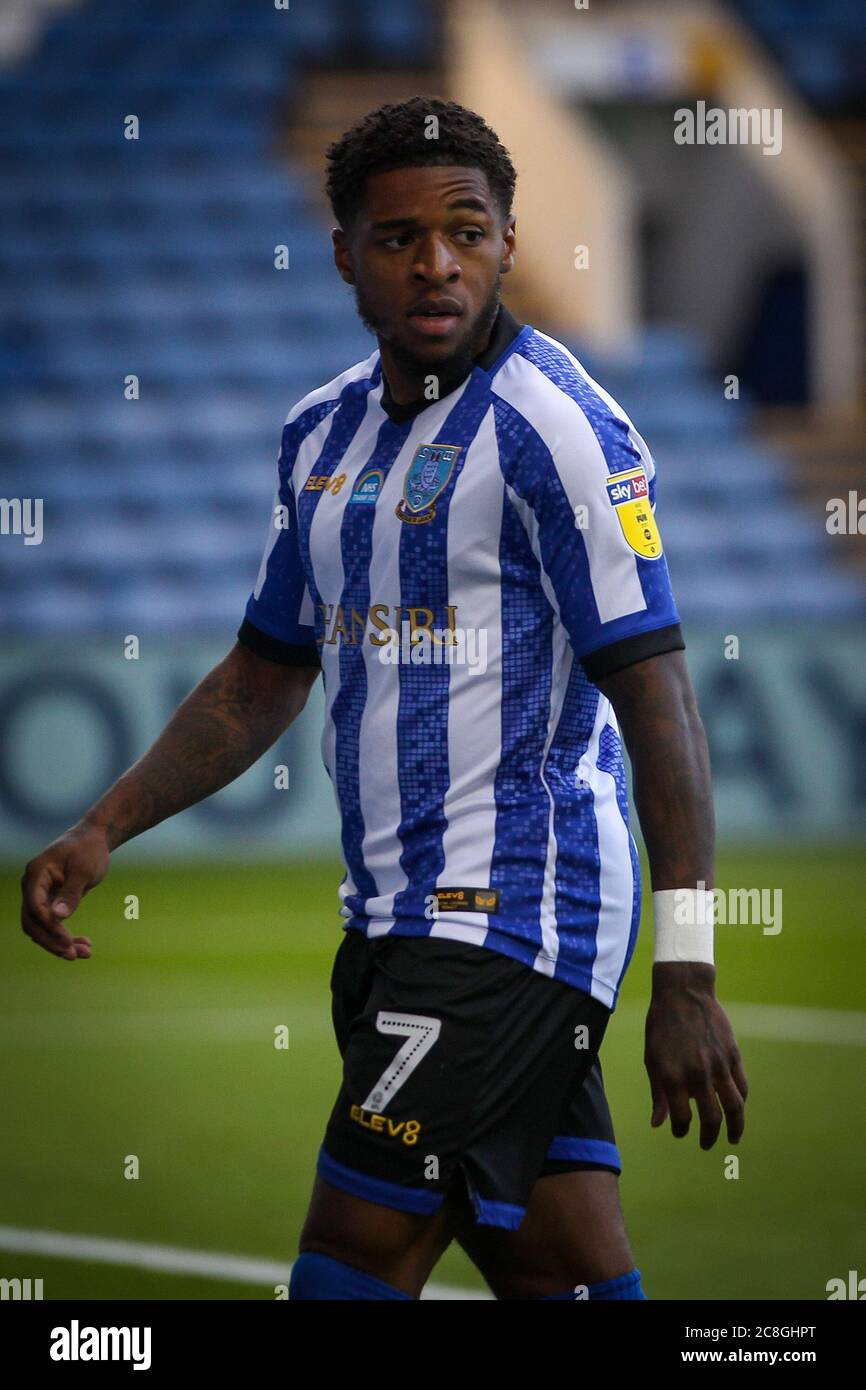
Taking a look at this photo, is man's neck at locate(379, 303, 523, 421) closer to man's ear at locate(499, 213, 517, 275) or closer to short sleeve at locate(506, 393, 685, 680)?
man's ear at locate(499, 213, 517, 275)

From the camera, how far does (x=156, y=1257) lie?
436 centimetres

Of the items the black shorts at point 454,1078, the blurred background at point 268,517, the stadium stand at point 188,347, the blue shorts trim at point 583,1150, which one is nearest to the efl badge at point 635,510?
the black shorts at point 454,1078

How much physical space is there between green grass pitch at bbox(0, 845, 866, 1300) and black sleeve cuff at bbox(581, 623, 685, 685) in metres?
1.86

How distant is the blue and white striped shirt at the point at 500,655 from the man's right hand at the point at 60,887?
0.40 meters

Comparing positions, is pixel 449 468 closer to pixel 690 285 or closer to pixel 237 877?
pixel 237 877

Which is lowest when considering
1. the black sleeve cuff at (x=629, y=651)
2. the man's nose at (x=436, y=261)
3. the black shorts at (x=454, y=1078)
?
the black shorts at (x=454, y=1078)

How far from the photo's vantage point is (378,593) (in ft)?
9.37

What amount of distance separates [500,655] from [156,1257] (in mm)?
2152

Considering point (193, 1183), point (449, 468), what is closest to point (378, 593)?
point (449, 468)

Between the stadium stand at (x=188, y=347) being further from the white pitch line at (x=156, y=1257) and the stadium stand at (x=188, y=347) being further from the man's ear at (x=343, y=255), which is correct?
the man's ear at (x=343, y=255)

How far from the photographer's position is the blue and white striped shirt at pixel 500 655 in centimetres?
271

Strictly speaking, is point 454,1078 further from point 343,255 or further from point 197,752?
point 343,255

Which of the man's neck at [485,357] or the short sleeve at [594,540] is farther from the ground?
the man's neck at [485,357]
